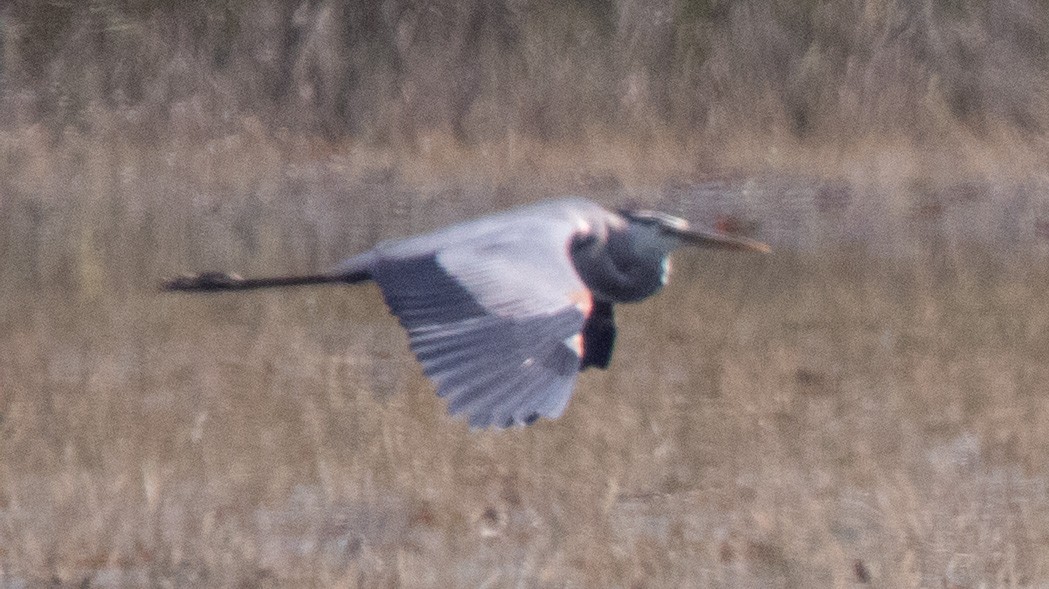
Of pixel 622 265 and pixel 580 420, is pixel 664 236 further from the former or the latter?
pixel 580 420

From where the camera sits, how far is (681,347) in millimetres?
5645

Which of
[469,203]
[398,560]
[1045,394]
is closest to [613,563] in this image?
[398,560]

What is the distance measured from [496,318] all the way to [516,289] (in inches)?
4.7

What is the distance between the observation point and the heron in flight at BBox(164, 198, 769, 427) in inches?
126

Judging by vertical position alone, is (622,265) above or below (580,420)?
above

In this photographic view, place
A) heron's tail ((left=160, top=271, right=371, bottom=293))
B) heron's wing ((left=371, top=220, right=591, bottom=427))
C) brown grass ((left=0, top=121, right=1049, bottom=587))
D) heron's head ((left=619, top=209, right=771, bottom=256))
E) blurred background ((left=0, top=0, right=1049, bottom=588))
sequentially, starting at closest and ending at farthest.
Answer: heron's wing ((left=371, top=220, right=591, bottom=427)), brown grass ((left=0, top=121, right=1049, bottom=587)), blurred background ((left=0, top=0, right=1049, bottom=588)), heron's tail ((left=160, top=271, right=371, bottom=293)), heron's head ((left=619, top=209, right=771, bottom=256))

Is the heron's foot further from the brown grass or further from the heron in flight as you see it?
the brown grass

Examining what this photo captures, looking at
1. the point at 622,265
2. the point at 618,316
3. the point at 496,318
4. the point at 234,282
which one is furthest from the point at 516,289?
the point at 618,316

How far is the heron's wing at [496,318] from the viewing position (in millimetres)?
3172

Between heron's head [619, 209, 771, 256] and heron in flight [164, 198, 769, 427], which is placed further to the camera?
heron's head [619, 209, 771, 256]

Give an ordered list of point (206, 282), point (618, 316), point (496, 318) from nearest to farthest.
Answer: point (496, 318) → point (206, 282) → point (618, 316)

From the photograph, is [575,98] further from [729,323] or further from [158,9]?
[729,323]

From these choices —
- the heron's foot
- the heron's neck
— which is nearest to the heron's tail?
the heron's foot

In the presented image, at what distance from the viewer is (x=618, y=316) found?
611cm
